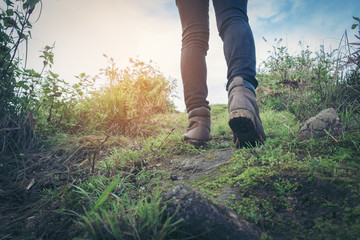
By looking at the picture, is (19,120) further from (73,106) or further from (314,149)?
(314,149)

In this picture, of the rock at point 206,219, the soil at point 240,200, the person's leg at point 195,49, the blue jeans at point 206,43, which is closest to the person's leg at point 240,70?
the blue jeans at point 206,43

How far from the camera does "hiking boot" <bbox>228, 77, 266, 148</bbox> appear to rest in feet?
4.67

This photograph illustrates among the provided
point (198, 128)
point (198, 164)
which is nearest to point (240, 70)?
point (198, 128)

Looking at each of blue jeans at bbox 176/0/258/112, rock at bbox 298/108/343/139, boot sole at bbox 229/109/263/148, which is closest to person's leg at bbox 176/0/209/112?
blue jeans at bbox 176/0/258/112

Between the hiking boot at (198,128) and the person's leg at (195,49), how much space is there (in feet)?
0.25

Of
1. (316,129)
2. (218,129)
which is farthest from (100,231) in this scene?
(218,129)

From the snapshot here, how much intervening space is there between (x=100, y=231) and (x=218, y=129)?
2.26 metres

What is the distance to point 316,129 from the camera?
143 centimetres

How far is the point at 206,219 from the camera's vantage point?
65 centimetres

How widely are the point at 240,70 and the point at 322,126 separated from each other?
0.76 meters

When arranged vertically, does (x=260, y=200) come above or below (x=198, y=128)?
below

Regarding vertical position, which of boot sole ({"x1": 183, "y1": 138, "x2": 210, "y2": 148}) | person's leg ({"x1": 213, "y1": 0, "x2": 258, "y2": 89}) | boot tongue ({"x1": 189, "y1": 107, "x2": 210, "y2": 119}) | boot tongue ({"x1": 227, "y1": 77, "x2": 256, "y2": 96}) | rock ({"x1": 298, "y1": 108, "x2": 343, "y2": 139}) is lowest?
boot sole ({"x1": 183, "y1": 138, "x2": 210, "y2": 148})

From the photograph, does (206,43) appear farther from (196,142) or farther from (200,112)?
(196,142)

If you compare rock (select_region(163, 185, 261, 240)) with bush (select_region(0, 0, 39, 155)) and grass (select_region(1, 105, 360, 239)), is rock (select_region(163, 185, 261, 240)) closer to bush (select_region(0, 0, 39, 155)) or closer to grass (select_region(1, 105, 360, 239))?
grass (select_region(1, 105, 360, 239))
